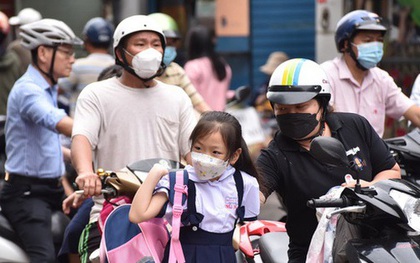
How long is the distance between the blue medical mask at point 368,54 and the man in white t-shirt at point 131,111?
1.69m

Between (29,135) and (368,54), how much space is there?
7.52ft

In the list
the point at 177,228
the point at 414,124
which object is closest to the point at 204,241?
the point at 177,228

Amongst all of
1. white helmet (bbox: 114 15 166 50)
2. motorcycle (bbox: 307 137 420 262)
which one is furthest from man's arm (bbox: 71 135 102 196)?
motorcycle (bbox: 307 137 420 262)

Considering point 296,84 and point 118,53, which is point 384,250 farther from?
point 118,53

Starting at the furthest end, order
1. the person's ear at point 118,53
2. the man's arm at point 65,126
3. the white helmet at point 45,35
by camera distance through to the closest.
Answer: the white helmet at point 45,35
the man's arm at point 65,126
the person's ear at point 118,53

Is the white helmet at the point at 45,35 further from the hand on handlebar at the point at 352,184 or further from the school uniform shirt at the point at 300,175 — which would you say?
the hand on handlebar at the point at 352,184

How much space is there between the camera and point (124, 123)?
17.9ft

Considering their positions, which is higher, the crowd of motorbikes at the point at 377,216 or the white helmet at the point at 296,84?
the white helmet at the point at 296,84

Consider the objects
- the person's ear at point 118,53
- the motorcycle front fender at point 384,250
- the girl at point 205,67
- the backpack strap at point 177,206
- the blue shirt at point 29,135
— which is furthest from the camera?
the girl at point 205,67

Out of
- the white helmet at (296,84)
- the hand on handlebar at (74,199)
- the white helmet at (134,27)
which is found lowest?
the hand on handlebar at (74,199)

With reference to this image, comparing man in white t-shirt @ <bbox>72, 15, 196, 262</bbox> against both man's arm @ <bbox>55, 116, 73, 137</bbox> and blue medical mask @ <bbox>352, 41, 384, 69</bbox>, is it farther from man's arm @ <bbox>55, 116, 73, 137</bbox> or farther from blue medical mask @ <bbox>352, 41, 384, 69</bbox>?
blue medical mask @ <bbox>352, 41, 384, 69</bbox>

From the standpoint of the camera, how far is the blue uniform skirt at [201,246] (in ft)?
14.9

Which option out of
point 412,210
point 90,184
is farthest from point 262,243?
point 412,210

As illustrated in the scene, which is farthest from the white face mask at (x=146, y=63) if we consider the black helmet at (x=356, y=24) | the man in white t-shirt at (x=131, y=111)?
the black helmet at (x=356, y=24)
